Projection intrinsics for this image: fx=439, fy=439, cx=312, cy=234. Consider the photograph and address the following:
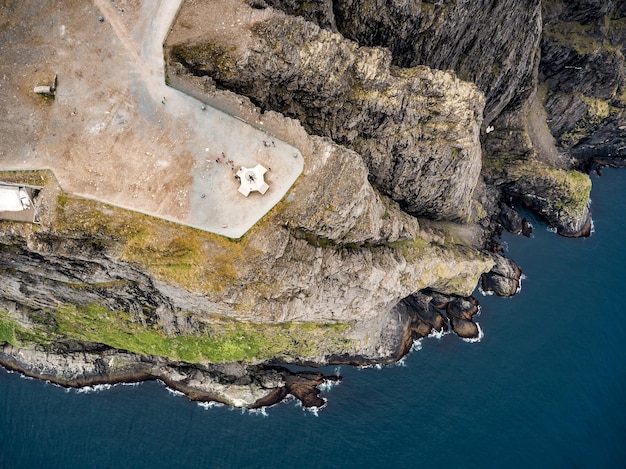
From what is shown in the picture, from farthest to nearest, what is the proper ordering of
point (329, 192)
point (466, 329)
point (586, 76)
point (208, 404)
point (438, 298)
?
point (586, 76), point (438, 298), point (466, 329), point (208, 404), point (329, 192)

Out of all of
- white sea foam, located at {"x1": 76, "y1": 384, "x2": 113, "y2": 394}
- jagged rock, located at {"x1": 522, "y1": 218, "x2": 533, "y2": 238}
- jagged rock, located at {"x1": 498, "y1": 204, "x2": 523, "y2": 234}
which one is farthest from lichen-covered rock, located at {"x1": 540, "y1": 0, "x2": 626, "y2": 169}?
white sea foam, located at {"x1": 76, "y1": 384, "x2": 113, "y2": 394}

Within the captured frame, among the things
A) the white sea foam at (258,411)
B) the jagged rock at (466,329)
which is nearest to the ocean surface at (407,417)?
the white sea foam at (258,411)

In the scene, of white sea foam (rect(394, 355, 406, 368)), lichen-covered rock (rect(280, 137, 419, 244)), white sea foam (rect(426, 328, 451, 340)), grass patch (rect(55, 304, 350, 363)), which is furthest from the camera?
white sea foam (rect(426, 328, 451, 340))

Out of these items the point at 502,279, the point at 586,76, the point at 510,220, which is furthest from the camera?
the point at 510,220

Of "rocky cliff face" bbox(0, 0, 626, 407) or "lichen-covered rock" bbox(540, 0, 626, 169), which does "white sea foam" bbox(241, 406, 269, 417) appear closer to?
"rocky cliff face" bbox(0, 0, 626, 407)

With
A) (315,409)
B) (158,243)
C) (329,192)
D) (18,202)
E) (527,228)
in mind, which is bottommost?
(315,409)

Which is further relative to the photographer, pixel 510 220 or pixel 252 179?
pixel 510 220

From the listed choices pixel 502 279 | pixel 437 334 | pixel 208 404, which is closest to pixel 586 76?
pixel 502 279

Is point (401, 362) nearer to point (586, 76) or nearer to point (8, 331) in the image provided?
point (586, 76)
